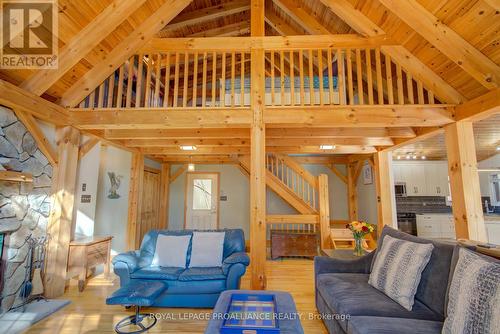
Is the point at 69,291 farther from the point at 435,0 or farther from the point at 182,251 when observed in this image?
the point at 435,0

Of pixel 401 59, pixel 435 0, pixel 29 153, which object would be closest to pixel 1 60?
pixel 29 153

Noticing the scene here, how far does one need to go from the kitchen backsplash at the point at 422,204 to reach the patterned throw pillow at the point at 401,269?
4958mm

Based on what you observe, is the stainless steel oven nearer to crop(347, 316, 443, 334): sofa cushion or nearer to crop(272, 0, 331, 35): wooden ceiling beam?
crop(272, 0, 331, 35): wooden ceiling beam

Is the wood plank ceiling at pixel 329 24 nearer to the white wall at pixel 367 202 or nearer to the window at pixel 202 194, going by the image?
the white wall at pixel 367 202

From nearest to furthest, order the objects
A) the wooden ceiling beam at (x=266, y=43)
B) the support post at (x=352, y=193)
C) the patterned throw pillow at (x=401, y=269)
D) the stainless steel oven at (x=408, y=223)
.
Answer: the patterned throw pillow at (x=401, y=269) < the wooden ceiling beam at (x=266, y=43) < the stainless steel oven at (x=408, y=223) < the support post at (x=352, y=193)

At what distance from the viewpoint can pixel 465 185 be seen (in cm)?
299

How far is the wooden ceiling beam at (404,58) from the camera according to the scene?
126 inches

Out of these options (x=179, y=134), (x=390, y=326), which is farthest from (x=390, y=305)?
(x=179, y=134)

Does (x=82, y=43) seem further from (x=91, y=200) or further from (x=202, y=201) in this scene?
(x=202, y=201)

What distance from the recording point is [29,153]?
3.00 meters

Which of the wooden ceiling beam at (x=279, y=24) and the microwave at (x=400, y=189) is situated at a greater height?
the wooden ceiling beam at (x=279, y=24)

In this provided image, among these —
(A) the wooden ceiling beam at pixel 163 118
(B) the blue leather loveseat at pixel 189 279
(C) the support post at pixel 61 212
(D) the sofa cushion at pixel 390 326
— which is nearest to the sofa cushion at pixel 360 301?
(D) the sofa cushion at pixel 390 326

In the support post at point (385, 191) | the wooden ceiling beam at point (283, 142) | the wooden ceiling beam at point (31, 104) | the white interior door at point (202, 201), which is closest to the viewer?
the wooden ceiling beam at point (31, 104)

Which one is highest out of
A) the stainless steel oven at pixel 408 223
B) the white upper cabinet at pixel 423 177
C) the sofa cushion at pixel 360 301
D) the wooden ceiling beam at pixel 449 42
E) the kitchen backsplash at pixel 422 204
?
the wooden ceiling beam at pixel 449 42
